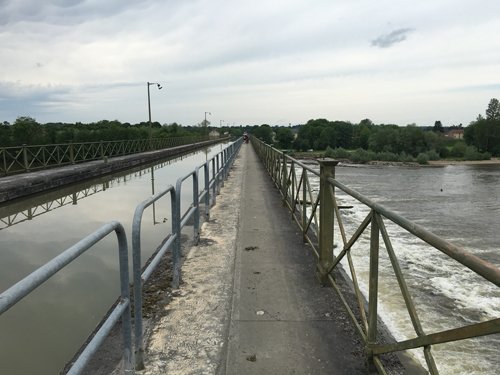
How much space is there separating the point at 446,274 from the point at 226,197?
4955 millimetres

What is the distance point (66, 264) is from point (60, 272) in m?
4.53

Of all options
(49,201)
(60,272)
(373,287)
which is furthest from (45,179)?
(373,287)

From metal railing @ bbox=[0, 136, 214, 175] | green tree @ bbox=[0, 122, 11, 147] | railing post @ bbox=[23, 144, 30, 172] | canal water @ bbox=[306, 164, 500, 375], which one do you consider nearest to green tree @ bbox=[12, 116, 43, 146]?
green tree @ bbox=[0, 122, 11, 147]

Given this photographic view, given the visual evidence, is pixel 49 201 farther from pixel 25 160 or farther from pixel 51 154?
pixel 51 154

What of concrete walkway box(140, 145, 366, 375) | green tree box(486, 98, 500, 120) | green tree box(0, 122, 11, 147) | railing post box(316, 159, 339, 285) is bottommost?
concrete walkway box(140, 145, 366, 375)

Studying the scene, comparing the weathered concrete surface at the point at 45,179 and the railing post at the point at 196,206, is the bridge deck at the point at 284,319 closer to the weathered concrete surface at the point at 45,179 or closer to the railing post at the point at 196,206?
the railing post at the point at 196,206

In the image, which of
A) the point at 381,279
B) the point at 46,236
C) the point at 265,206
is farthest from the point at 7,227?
the point at 381,279

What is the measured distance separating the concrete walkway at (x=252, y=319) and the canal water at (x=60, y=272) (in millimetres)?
1066

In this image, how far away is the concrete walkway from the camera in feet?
9.59

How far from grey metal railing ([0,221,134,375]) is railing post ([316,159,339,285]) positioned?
6.99 ft

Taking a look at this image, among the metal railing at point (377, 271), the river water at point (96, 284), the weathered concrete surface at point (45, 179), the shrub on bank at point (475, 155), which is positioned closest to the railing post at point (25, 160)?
the weathered concrete surface at point (45, 179)

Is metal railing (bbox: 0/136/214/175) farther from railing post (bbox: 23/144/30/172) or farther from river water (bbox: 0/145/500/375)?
river water (bbox: 0/145/500/375)

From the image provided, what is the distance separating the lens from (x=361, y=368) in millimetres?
2836

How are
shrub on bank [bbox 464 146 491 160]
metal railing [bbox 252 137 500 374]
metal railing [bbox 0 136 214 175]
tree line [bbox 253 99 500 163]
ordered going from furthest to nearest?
shrub on bank [bbox 464 146 491 160], tree line [bbox 253 99 500 163], metal railing [bbox 0 136 214 175], metal railing [bbox 252 137 500 374]
